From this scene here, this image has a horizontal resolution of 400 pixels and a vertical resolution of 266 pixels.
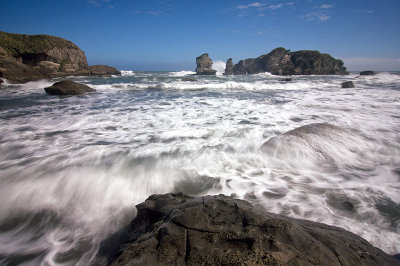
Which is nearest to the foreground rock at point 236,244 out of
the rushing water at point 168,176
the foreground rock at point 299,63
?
Result: the rushing water at point 168,176

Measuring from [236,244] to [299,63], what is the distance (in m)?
67.8

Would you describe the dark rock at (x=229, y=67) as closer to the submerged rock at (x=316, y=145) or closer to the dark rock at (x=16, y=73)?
the dark rock at (x=16, y=73)

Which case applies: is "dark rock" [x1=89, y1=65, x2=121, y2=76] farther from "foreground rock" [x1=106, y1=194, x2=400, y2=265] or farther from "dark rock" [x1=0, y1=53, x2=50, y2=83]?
"foreground rock" [x1=106, y1=194, x2=400, y2=265]

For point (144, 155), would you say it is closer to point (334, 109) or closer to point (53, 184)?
point (53, 184)

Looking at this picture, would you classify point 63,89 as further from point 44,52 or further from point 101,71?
point 44,52

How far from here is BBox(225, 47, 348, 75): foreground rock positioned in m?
57.6

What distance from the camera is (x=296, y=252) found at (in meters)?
1.17

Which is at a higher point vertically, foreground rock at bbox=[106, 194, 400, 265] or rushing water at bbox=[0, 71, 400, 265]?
foreground rock at bbox=[106, 194, 400, 265]

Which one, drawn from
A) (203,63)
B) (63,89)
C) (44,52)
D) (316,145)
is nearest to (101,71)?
(44,52)

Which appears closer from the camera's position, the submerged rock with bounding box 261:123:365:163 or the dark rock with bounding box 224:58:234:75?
the submerged rock with bounding box 261:123:365:163

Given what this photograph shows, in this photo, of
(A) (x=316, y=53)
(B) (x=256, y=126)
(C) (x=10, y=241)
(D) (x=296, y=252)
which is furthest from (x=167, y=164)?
(A) (x=316, y=53)

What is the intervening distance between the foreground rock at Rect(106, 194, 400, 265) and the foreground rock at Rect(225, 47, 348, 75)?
62377 millimetres

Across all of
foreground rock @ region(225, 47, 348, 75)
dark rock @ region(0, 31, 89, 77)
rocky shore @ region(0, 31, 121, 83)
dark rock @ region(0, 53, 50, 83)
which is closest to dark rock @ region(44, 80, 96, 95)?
dark rock @ region(0, 53, 50, 83)

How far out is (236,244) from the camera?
3.99 feet
